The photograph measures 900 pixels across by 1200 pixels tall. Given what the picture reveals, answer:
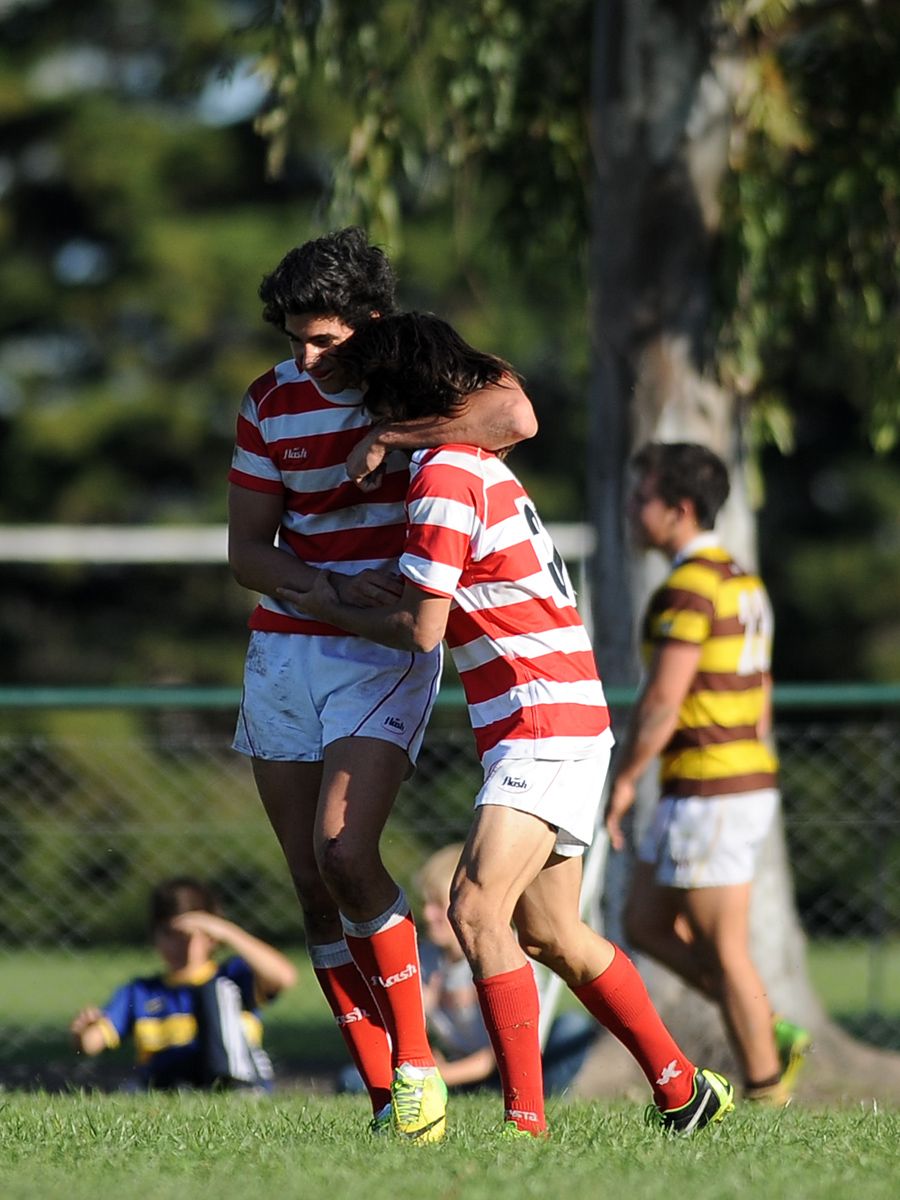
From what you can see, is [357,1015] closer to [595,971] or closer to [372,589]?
[595,971]

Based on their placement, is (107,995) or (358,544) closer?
(358,544)

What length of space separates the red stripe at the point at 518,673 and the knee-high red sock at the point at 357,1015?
86 cm

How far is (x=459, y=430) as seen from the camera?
4359mm

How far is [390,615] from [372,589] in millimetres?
121

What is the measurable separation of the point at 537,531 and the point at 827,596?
74.5 feet

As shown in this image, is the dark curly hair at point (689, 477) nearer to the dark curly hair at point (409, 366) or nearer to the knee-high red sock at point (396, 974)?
the dark curly hair at point (409, 366)

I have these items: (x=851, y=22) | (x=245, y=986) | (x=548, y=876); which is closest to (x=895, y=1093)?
(x=245, y=986)

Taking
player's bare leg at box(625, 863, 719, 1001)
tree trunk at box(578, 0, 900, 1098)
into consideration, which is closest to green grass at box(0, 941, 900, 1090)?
tree trunk at box(578, 0, 900, 1098)

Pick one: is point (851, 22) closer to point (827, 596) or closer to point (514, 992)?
point (514, 992)

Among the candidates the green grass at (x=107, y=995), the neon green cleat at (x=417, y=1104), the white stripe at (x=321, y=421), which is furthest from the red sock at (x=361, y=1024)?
the green grass at (x=107, y=995)

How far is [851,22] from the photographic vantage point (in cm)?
873

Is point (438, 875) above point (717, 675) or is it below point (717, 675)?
below

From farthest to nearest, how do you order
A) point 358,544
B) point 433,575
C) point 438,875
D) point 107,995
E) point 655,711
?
1. point 107,995
2. point 438,875
3. point 655,711
4. point 358,544
5. point 433,575

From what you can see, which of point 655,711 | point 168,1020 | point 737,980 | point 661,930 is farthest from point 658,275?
point 168,1020
